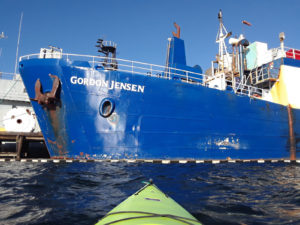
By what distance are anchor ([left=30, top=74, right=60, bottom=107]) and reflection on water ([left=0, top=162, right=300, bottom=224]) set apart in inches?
166

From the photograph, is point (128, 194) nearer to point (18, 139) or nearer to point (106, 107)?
point (106, 107)

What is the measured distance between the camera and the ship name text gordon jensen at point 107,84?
10.7 m

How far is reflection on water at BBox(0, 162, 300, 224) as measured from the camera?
155 inches

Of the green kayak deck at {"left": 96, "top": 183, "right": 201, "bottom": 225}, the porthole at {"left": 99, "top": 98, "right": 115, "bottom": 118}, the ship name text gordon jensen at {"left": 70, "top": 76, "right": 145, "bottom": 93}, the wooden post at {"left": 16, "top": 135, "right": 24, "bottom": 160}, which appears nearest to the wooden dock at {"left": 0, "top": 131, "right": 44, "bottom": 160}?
the wooden post at {"left": 16, "top": 135, "right": 24, "bottom": 160}

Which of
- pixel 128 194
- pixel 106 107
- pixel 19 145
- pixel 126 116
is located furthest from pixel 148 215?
pixel 19 145

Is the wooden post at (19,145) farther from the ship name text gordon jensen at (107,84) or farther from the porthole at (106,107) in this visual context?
the porthole at (106,107)

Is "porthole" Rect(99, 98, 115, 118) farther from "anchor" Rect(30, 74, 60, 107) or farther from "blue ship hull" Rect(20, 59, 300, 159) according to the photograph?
"anchor" Rect(30, 74, 60, 107)

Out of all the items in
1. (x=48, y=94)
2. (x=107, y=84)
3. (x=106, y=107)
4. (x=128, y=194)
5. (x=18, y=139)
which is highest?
(x=107, y=84)

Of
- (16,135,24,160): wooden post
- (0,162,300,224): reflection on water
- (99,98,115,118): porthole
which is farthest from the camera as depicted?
(16,135,24,160): wooden post

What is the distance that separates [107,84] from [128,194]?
6847 mm

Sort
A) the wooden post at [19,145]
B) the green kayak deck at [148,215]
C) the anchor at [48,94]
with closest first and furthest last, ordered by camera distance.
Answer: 1. the green kayak deck at [148,215]
2. the anchor at [48,94]
3. the wooden post at [19,145]

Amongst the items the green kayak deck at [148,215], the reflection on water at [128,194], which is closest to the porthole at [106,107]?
the reflection on water at [128,194]

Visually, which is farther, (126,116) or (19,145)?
(19,145)

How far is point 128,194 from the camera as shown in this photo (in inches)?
211
